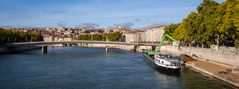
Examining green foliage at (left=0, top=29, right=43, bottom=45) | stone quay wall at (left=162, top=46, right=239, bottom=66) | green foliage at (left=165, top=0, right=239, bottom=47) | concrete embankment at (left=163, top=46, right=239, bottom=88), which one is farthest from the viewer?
green foliage at (left=0, top=29, right=43, bottom=45)

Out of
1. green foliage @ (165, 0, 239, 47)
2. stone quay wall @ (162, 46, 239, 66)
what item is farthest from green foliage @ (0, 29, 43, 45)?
stone quay wall @ (162, 46, 239, 66)

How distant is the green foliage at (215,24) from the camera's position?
50.1 metres

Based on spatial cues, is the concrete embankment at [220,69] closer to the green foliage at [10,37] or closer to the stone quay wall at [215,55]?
the stone quay wall at [215,55]

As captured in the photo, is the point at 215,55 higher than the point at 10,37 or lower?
lower

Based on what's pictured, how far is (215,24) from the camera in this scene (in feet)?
186

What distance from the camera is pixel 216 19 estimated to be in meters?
56.4

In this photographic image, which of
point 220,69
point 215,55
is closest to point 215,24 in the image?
point 215,55

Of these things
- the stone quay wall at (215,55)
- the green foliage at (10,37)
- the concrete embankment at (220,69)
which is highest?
the green foliage at (10,37)

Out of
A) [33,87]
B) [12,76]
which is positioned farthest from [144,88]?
[12,76]

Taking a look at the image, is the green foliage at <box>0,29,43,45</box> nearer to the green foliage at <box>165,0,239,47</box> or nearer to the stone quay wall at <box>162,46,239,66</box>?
the green foliage at <box>165,0,239,47</box>

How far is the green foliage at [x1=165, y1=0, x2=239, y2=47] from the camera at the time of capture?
5006 cm

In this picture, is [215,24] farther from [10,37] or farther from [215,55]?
[10,37]

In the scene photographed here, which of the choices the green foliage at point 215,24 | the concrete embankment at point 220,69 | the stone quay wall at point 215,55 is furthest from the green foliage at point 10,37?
the concrete embankment at point 220,69

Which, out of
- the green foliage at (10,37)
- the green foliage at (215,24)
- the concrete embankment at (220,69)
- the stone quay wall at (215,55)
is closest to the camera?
the concrete embankment at (220,69)
